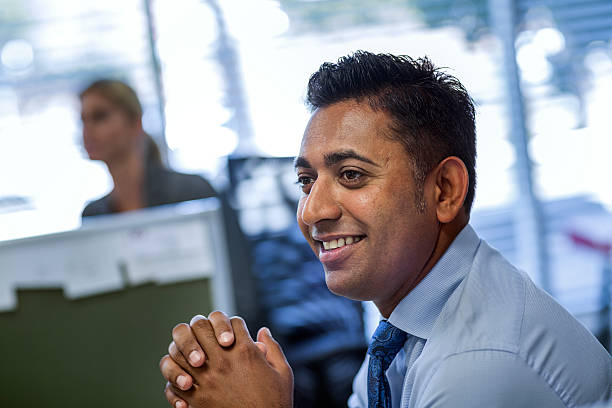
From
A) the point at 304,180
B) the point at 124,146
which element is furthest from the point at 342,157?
the point at 124,146

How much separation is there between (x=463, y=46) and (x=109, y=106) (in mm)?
2037

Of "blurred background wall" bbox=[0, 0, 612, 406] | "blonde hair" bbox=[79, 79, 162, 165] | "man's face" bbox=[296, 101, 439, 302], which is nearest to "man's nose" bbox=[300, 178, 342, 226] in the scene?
"man's face" bbox=[296, 101, 439, 302]

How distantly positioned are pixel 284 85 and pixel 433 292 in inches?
103

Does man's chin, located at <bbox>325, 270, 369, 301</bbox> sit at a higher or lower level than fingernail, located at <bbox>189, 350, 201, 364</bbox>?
higher

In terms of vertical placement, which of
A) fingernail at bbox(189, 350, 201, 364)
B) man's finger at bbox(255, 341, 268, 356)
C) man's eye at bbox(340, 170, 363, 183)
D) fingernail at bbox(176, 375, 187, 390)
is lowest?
fingernail at bbox(176, 375, 187, 390)

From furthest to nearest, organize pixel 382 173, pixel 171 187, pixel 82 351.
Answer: pixel 171 187, pixel 82 351, pixel 382 173

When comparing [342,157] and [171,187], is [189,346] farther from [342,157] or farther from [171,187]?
[171,187]

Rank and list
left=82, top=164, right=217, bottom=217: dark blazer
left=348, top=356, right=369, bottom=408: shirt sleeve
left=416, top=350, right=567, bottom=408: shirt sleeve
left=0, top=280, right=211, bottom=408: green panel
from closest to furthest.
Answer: left=416, top=350, right=567, bottom=408: shirt sleeve → left=348, top=356, right=369, bottom=408: shirt sleeve → left=0, top=280, right=211, bottom=408: green panel → left=82, top=164, right=217, bottom=217: dark blazer

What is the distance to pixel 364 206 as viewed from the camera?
0.95m

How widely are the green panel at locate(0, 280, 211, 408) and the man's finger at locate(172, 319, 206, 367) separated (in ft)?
1.98

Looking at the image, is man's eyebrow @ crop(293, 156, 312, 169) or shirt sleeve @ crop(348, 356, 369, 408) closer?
man's eyebrow @ crop(293, 156, 312, 169)

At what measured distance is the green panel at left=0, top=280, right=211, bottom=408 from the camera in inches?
58.7

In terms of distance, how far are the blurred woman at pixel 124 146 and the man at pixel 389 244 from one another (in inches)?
70.0

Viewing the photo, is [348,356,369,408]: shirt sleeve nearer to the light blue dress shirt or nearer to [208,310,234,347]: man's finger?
the light blue dress shirt
